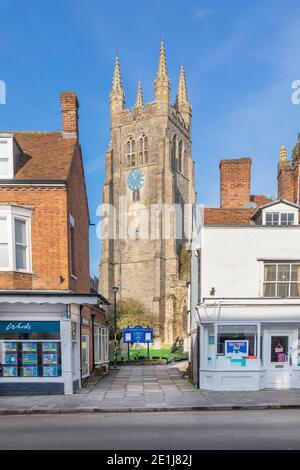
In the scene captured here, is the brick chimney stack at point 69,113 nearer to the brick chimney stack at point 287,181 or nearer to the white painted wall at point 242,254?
the white painted wall at point 242,254

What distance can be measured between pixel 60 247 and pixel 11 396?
232 inches

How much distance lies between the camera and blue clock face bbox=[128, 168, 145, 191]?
211ft

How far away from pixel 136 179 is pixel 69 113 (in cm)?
4658

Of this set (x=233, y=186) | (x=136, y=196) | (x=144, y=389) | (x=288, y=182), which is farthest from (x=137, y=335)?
(x=136, y=196)

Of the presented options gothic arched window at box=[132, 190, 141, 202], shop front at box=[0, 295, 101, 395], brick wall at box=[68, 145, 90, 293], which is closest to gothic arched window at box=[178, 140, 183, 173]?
gothic arched window at box=[132, 190, 141, 202]

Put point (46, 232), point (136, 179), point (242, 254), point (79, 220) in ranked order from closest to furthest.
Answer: point (46, 232)
point (242, 254)
point (79, 220)
point (136, 179)

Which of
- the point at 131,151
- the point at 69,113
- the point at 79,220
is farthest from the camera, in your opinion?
the point at 131,151

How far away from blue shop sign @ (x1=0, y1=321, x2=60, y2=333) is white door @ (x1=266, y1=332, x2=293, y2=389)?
28.5ft

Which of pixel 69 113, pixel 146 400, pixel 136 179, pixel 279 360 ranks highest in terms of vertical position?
pixel 136 179

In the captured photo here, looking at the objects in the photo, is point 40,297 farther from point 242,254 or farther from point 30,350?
point 242,254

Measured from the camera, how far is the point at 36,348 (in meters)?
14.3

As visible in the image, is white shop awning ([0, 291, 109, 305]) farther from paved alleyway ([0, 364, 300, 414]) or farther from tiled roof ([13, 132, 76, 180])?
tiled roof ([13, 132, 76, 180])

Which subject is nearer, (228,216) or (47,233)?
(47,233)

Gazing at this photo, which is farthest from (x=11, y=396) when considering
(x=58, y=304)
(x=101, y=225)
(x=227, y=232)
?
(x=101, y=225)
